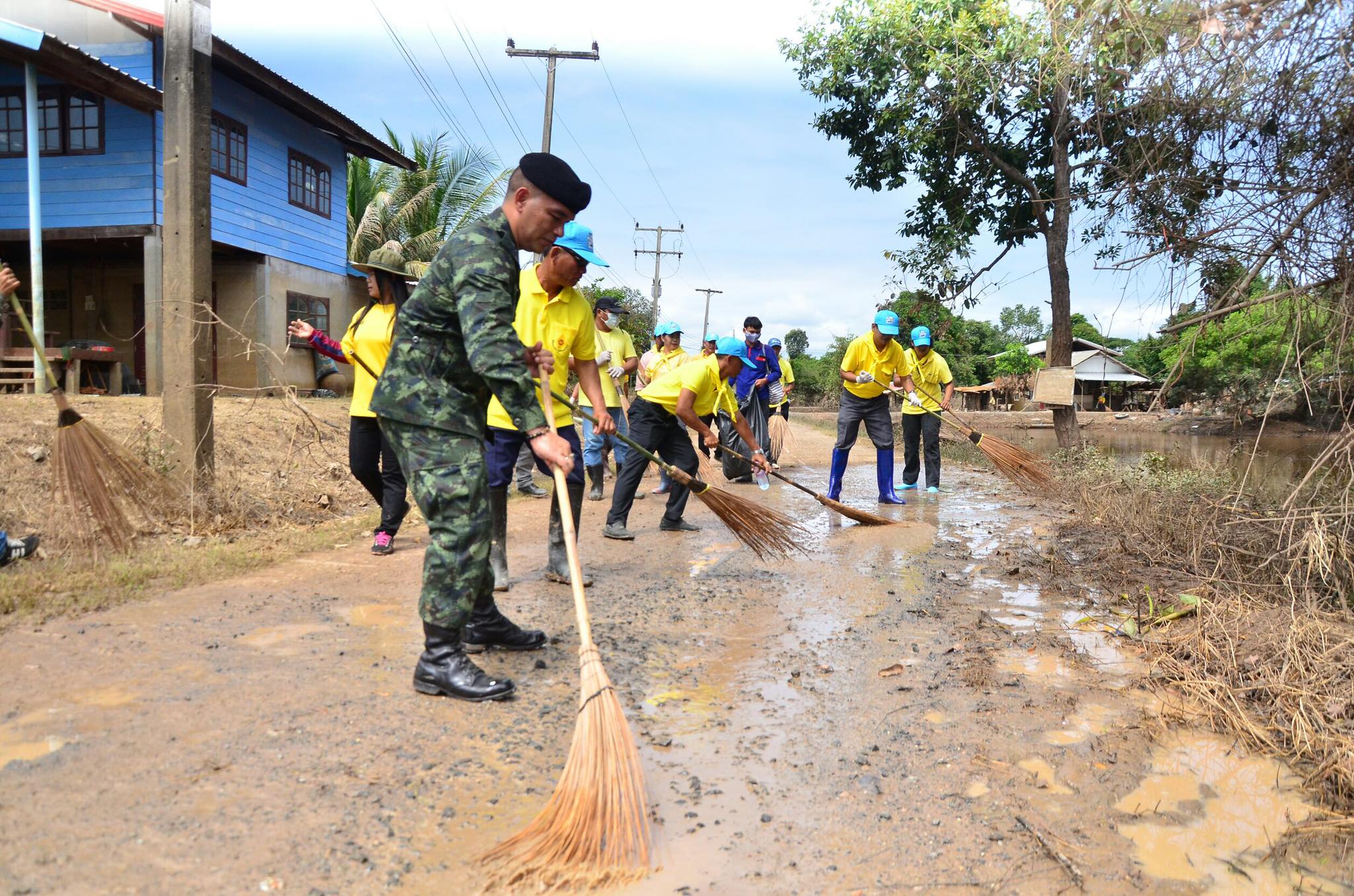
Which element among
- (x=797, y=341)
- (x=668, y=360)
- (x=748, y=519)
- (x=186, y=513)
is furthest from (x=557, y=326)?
(x=797, y=341)

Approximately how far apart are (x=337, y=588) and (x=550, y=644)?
1480 millimetres

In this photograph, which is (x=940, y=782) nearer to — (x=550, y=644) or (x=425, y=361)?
(x=550, y=644)

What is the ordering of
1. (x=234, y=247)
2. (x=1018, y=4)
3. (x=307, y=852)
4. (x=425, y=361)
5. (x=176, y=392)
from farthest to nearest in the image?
(x=234, y=247)
(x=176, y=392)
(x=1018, y=4)
(x=425, y=361)
(x=307, y=852)

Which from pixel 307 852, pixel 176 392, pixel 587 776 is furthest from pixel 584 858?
pixel 176 392

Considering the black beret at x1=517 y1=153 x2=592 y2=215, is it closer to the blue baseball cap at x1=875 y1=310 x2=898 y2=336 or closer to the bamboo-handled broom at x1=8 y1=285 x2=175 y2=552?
the bamboo-handled broom at x1=8 y1=285 x2=175 y2=552

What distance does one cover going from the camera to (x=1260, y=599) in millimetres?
4309

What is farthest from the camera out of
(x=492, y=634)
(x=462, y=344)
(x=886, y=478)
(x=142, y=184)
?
(x=142, y=184)

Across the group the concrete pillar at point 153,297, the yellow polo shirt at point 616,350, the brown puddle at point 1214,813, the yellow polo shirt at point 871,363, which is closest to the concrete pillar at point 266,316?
the concrete pillar at point 153,297

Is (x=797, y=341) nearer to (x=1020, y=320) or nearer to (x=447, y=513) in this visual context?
(x=1020, y=320)

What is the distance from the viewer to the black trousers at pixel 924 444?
9.53m

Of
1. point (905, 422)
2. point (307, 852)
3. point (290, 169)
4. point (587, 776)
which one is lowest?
point (307, 852)

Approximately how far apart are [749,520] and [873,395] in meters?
3.54

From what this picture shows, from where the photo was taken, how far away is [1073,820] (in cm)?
264

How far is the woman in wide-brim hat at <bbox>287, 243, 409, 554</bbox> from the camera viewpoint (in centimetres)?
537
